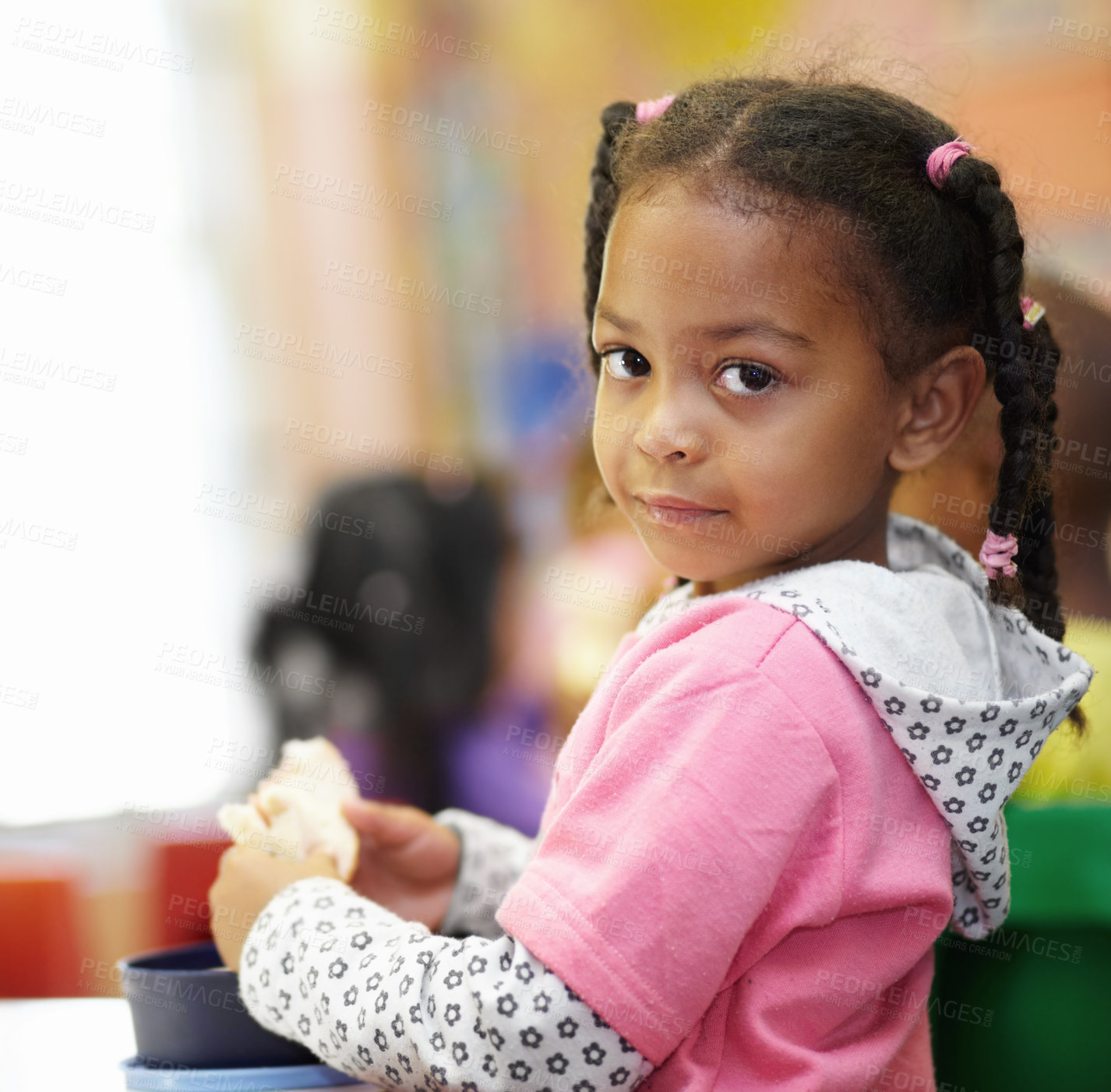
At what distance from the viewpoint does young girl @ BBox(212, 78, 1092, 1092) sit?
62 centimetres

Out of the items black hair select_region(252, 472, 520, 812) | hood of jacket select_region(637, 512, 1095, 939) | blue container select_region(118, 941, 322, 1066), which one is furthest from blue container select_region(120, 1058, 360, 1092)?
black hair select_region(252, 472, 520, 812)

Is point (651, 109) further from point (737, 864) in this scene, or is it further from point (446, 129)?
point (446, 129)

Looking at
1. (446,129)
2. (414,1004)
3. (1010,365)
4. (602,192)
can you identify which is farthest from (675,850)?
(446,129)

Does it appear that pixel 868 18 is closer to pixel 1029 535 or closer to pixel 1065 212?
pixel 1065 212

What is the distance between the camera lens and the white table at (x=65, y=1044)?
87 centimetres

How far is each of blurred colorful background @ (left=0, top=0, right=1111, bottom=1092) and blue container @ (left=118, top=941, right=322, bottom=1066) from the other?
0.52 metres

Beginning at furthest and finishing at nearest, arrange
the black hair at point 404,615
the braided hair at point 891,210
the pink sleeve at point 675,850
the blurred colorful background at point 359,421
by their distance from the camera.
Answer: the black hair at point 404,615 < the blurred colorful background at point 359,421 < the braided hair at point 891,210 < the pink sleeve at point 675,850

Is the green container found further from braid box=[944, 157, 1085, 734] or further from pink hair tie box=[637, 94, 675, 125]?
pink hair tie box=[637, 94, 675, 125]

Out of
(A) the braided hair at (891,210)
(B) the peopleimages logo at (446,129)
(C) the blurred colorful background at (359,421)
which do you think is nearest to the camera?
(A) the braided hair at (891,210)

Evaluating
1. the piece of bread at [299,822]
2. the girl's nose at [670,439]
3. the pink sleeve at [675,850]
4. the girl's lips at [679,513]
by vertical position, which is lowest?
the piece of bread at [299,822]

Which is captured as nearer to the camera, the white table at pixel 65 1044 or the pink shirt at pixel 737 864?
the pink shirt at pixel 737 864

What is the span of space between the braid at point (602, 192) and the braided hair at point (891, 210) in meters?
0.07

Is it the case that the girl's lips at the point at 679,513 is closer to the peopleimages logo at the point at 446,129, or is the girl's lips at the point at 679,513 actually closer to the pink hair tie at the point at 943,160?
the pink hair tie at the point at 943,160

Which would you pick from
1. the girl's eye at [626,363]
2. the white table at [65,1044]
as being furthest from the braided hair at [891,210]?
the white table at [65,1044]
